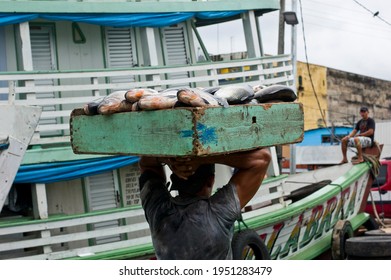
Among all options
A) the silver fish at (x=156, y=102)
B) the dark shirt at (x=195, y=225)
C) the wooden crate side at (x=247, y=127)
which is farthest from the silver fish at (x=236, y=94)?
the dark shirt at (x=195, y=225)

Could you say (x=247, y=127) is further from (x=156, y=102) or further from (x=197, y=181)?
(x=156, y=102)

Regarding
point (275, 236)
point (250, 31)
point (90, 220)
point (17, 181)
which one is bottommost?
point (275, 236)

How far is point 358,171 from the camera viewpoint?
1215cm

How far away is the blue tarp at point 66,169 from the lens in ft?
27.6

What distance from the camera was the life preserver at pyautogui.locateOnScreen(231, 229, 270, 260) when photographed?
8516 millimetres

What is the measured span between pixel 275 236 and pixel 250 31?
286cm

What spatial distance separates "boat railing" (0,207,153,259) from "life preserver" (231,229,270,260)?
976 mm

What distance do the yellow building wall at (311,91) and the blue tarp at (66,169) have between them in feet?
74.6

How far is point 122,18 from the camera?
31.2ft

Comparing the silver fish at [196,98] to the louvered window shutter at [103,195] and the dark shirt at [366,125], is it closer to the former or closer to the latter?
the louvered window shutter at [103,195]

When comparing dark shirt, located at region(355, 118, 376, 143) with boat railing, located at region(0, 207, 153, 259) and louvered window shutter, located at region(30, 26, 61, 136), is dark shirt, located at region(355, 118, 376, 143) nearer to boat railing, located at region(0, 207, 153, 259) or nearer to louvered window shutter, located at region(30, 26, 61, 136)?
boat railing, located at region(0, 207, 153, 259)

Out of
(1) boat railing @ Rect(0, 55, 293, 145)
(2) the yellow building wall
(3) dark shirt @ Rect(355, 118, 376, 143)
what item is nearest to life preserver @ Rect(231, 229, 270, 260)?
(1) boat railing @ Rect(0, 55, 293, 145)
